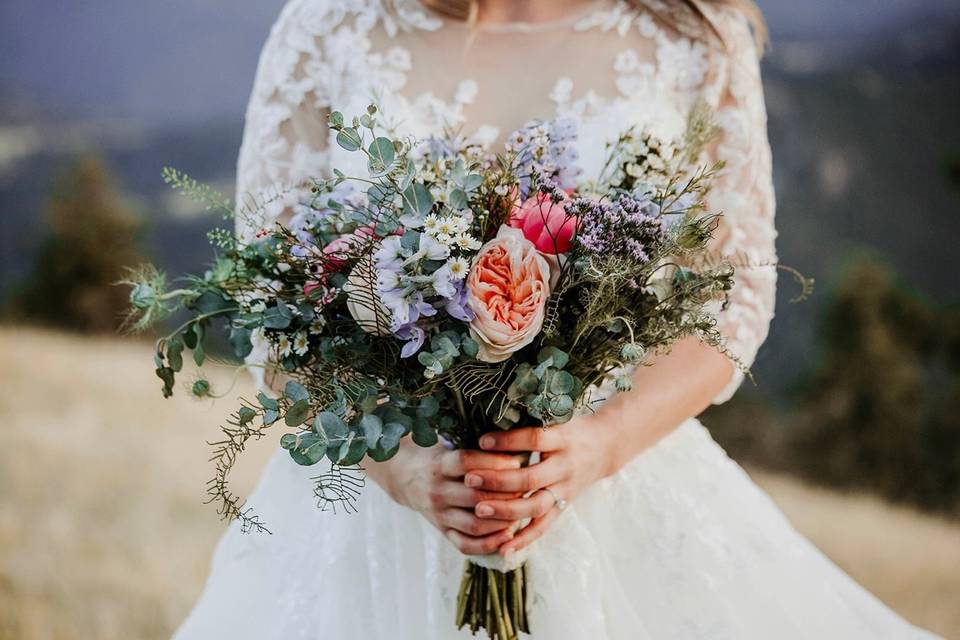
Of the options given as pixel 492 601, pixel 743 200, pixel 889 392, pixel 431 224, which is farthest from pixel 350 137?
pixel 889 392

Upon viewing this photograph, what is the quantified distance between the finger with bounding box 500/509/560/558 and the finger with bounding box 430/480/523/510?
6 cm

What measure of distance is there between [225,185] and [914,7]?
4.84 metres

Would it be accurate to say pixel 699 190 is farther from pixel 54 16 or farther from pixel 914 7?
pixel 54 16

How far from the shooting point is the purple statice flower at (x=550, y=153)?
1.15m

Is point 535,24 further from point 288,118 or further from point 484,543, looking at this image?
point 484,543

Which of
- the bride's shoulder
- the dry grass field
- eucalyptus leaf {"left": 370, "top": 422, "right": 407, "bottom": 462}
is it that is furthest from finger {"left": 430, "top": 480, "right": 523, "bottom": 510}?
the dry grass field

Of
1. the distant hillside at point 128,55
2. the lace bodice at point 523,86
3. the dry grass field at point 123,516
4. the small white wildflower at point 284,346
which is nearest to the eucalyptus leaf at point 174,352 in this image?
the small white wildflower at point 284,346

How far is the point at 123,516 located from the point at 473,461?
2992mm

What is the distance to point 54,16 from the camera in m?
6.61

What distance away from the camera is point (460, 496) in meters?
1.24

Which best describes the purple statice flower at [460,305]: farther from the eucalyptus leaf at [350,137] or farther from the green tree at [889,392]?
the green tree at [889,392]

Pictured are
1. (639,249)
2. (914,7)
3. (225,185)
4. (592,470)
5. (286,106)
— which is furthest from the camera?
(225,185)

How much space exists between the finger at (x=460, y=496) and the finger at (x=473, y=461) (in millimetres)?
18

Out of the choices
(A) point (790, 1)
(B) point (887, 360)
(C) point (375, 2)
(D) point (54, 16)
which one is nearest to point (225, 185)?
(D) point (54, 16)
